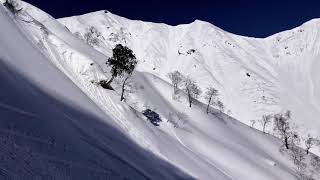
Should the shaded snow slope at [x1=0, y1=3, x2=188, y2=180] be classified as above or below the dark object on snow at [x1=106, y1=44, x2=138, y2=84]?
below

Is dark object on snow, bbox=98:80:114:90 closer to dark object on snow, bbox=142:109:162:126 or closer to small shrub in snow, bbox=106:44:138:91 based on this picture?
small shrub in snow, bbox=106:44:138:91

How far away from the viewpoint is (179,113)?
81.4m

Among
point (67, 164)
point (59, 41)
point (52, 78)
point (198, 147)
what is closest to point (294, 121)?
point (198, 147)

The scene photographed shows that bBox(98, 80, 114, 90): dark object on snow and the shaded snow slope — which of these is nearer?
the shaded snow slope

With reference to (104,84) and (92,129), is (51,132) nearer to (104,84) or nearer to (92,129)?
(92,129)

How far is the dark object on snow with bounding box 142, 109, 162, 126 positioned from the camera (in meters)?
66.6

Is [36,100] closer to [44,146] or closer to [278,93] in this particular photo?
[44,146]

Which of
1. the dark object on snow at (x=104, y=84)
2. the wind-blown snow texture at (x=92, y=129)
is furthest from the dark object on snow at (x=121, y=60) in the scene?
the wind-blown snow texture at (x=92, y=129)

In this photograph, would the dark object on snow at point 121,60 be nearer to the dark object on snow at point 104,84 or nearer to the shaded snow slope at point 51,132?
the dark object on snow at point 104,84

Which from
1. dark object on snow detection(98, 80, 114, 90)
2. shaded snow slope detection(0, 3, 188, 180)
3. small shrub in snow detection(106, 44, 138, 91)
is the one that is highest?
small shrub in snow detection(106, 44, 138, 91)

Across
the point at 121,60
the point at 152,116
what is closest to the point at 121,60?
the point at 121,60

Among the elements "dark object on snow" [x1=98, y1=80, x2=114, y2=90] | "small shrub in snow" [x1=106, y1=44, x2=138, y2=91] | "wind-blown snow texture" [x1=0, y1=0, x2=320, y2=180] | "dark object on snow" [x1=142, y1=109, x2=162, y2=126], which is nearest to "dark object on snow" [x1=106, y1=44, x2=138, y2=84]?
"small shrub in snow" [x1=106, y1=44, x2=138, y2=91]

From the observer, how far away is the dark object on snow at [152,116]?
218 ft

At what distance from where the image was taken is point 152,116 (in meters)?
68.4
